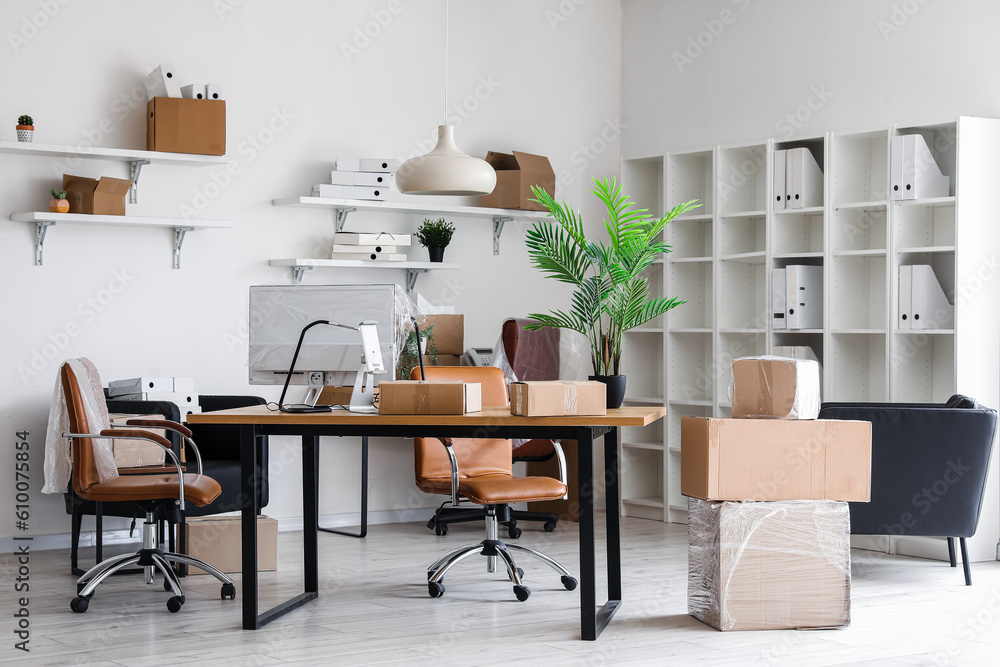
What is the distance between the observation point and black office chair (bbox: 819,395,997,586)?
474 centimetres

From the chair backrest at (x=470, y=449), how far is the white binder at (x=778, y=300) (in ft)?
5.53

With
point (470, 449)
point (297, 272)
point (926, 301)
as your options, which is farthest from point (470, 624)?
point (926, 301)

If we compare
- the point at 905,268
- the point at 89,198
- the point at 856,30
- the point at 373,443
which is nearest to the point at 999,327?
the point at 905,268

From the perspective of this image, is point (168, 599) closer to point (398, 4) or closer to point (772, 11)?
point (398, 4)

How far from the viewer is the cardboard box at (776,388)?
3.97 m

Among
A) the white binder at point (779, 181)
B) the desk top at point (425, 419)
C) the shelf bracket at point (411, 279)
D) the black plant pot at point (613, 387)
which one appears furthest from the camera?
the shelf bracket at point (411, 279)

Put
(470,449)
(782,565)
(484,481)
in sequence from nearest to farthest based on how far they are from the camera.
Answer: (782,565)
(484,481)
(470,449)

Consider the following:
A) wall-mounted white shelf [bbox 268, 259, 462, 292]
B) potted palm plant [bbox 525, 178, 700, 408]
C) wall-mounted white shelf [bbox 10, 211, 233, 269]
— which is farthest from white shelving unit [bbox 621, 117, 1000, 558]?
wall-mounted white shelf [bbox 10, 211, 233, 269]

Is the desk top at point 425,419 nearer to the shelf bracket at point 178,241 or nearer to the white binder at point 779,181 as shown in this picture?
the shelf bracket at point 178,241

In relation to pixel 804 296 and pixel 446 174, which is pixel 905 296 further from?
pixel 446 174

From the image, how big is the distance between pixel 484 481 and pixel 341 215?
2211 millimetres

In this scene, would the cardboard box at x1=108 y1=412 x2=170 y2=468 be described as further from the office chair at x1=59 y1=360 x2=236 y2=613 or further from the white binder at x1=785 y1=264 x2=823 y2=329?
the white binder at x1=785 y1=264 x2=823 y2=329

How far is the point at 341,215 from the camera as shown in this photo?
622 centimetres

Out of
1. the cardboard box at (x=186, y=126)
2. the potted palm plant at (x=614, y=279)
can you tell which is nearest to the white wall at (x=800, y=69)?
the potted palm plant at (x=614, y=279)
